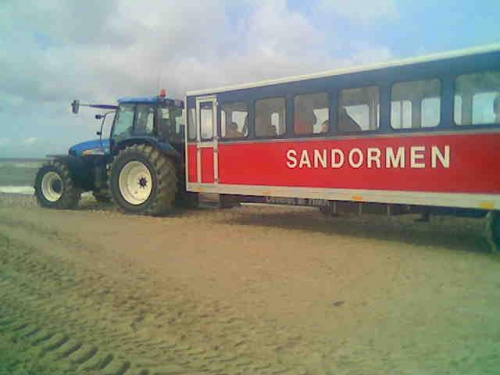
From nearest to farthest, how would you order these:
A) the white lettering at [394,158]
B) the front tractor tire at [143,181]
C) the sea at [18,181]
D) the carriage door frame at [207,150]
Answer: the white lettering at [394,158] < the carriage door frame at [207,150] < the front tractor tire at [143,181] < the sea at [18,181]

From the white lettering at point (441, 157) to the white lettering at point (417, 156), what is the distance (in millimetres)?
147

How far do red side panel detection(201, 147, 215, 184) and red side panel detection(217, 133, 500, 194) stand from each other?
23 cm

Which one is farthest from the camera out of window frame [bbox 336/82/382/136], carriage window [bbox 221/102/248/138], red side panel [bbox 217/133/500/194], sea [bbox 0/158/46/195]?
sea [bbox 0/158/46/195]

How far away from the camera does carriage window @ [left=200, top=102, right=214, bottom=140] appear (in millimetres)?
9664

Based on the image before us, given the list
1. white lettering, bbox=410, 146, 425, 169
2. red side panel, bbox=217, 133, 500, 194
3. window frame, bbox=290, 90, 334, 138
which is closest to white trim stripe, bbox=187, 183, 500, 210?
red side panel, bbox=217, 133, 500, 194

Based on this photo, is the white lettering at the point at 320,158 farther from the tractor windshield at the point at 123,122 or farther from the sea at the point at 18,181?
the sea at the point at 18,181

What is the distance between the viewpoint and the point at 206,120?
32.0 feet

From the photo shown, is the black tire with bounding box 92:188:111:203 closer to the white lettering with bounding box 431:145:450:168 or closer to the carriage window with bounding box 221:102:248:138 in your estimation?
the carriage window with bounding box 221:102:248:138

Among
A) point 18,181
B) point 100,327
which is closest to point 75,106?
point 100,327

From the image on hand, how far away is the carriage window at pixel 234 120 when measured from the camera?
9.16m

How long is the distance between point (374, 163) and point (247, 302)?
3.73 meters

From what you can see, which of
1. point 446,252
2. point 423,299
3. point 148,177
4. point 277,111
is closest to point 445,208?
point 446,252

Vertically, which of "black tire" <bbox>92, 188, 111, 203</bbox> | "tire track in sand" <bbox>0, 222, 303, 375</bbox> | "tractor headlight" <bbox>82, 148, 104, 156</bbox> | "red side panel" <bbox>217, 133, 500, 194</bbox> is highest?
"tractor headlight" <bbox>82, 148, 104, 156</bbox>

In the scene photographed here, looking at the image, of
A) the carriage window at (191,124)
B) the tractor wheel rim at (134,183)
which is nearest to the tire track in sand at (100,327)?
the carriage window at (191,124)
